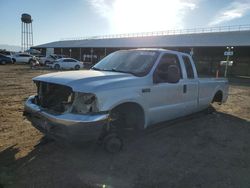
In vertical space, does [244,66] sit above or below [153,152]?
above

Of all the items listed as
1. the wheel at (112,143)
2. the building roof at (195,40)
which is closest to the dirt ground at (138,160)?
the wheel at (112,143)

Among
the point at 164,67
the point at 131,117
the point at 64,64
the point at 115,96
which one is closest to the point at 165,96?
the point at 164,67

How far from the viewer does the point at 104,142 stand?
447cm

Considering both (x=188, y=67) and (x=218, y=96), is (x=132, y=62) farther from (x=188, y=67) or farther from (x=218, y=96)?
(x=218, y=96)

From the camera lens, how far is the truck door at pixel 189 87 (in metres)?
6.17

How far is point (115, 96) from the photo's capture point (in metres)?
4.32

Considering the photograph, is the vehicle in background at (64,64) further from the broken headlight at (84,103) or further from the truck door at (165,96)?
the broken headlight at (84,103)

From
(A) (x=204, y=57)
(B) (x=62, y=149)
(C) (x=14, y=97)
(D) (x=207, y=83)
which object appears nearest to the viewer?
(B) (x=62, y=149)

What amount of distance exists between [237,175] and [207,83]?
362cm

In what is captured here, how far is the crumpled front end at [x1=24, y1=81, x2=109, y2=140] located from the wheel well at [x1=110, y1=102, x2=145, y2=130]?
783 millimetres

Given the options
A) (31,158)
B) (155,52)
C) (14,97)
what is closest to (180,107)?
(155,52)

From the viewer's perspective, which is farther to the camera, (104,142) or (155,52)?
(155,52)

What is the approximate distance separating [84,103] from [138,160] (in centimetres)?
140

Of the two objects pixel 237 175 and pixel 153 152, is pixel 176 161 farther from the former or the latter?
pixel 237 175
